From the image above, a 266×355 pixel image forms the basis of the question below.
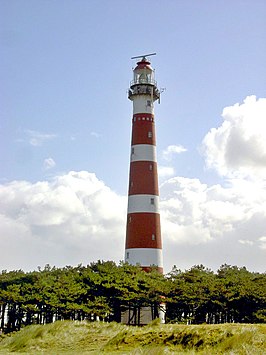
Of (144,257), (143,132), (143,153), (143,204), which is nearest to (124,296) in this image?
(144,257)

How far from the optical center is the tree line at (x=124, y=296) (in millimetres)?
42531

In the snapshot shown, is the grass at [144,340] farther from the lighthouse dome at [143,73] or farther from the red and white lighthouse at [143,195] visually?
the lighthouse dome at [143,73]

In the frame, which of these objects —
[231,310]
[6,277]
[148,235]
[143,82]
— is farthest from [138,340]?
[143,82]

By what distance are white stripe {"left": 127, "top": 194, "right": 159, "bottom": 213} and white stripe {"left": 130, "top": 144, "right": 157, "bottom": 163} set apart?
3.96m

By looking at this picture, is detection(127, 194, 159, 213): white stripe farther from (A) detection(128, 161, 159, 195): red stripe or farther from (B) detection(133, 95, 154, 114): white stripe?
(B) detection(133, 95, 154, 114): white stripe

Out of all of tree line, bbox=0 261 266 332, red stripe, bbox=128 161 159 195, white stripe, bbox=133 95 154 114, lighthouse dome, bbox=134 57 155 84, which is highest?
lighthouse dome, bbox=134 57 155 84

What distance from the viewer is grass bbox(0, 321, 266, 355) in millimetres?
15031

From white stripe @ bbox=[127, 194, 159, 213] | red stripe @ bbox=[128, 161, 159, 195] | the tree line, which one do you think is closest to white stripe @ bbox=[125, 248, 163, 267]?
the tree line

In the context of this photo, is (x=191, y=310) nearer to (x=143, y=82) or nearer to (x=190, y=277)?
(x=190, y=277)

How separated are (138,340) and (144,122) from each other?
118 feet

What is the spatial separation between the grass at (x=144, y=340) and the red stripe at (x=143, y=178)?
83.4 ft

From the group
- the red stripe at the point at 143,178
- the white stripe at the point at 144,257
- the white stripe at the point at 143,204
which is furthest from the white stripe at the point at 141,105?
the white stripe at the point at 144,257

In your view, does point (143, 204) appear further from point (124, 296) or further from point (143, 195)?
point (124, 296)

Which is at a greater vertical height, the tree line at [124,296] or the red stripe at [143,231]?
the red stripe at [143,231]
